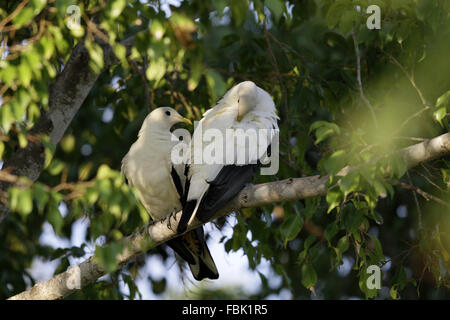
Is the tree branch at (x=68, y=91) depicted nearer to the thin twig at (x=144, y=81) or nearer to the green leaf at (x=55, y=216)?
the thin twig at (x=144, y=81)

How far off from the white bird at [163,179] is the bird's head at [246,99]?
1.89 feet

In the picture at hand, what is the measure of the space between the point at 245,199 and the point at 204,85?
5.82 feet

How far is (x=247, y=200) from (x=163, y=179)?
3.18 ft

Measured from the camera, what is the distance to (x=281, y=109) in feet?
17.0

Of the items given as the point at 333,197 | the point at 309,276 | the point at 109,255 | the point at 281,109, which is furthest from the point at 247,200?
the point at 281,109

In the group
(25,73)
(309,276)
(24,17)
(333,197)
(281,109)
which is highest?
(24,17)

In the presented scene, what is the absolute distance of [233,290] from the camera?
6.27 metres

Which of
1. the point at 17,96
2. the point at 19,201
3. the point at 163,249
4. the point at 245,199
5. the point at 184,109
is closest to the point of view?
the point at 19,201

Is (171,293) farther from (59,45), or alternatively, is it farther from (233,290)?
(59,45)

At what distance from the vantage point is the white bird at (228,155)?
10.7 feet

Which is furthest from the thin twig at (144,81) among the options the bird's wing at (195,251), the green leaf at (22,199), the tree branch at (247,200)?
the green leaf at (22,199)

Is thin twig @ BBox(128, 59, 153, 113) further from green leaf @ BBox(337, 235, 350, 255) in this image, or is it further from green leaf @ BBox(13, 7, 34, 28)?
green leaf @ BBox(13, 7, 34, 28)

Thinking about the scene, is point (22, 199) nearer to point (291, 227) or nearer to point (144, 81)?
point (291, 227)
